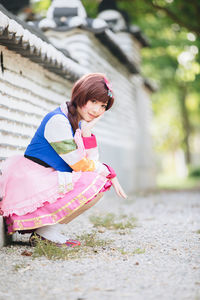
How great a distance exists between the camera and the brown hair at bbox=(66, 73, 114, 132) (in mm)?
3537

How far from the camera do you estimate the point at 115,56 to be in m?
10.2

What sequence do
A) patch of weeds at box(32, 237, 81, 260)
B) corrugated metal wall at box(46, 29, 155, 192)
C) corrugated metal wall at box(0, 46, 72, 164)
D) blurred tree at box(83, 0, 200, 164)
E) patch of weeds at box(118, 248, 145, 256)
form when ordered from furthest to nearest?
blurred tree at box(83, 0, 200, 164) < corrugated metal wall at box(46, 29, 155, 192) < corrugated metal wall at box(0, 46, 72, 164) < patch of weeds at box(118, 248, 145, 256) < patch of weeds at box(32, 237, 81, 260)

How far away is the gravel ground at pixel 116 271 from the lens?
2377 millimetres

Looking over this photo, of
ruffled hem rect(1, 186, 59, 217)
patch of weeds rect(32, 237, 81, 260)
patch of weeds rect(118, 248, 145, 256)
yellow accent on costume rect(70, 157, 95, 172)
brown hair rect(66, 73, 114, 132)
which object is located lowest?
patch of weeds rect(118, 248, 145, 256)

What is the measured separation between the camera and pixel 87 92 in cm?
354

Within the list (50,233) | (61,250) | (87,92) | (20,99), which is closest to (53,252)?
(61,250)

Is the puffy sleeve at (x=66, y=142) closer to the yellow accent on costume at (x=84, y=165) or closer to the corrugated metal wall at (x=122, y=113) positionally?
the yellow accent on costume at (x=84, y=165)

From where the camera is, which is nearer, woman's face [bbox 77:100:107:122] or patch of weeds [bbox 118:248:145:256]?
patch of weeds [bbox 118:248:145:256]

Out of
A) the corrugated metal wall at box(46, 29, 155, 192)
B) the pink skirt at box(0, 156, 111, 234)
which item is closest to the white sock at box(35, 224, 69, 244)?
the pink skirt at box(0, 156, 111, 234)

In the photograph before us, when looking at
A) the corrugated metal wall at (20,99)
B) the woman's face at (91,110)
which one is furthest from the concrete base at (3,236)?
the woman's face at (91,110)

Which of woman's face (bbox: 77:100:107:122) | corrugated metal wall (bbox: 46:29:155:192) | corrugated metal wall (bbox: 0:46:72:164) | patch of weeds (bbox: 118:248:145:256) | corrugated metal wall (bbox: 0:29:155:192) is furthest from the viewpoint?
corrugated metal wall (bbox: 46:29:155:192)

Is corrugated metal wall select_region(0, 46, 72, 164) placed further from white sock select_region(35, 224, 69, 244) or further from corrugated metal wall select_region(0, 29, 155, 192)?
white sock select_region(35, 224, 69, 244)

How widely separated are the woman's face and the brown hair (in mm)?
40

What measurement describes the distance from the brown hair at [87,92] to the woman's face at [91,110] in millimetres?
40
